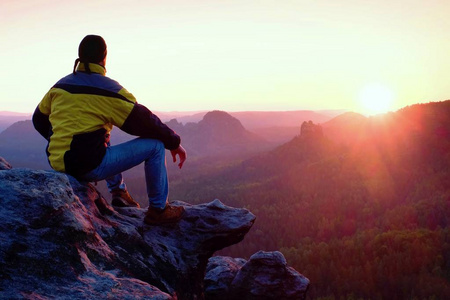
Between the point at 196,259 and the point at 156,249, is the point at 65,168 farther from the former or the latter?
the point at 196,259

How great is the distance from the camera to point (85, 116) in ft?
18.4

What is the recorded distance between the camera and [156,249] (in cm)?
690

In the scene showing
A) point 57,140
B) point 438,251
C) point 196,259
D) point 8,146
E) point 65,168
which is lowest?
point 8,146

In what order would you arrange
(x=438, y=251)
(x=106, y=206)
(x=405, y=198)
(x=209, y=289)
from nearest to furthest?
1. (x=106, y=206)
2. (x=209, y=289)
3. (x=438, y=251)
4. (x=405, y=198)

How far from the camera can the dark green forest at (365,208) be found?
79.0 ft

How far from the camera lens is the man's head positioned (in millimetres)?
5852

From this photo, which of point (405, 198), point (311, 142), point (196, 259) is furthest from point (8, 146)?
point (196, 259)

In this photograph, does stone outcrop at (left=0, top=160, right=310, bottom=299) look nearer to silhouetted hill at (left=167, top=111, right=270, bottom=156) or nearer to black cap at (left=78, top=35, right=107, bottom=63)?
black cap at (left=78, top=35, right=107, bottom=63)

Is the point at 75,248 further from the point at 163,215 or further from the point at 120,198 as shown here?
the point at 120,198

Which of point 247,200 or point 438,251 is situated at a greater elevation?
point 438,251

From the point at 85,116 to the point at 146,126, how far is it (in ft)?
3.24

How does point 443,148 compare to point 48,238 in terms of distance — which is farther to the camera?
point 443,148

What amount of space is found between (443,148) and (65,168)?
153ft

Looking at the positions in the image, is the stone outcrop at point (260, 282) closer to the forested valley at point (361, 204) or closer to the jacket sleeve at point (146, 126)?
the jacket sleeve at point (146, 126)
